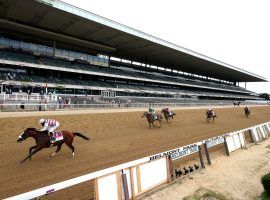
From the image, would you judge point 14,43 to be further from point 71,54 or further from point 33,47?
point 71,54

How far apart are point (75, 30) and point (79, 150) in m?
28.3

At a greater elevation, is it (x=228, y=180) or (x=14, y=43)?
(x=14, y=43)

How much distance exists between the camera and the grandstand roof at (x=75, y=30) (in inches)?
1135

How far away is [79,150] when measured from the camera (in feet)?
34.6

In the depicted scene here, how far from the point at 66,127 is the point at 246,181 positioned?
10325 mm

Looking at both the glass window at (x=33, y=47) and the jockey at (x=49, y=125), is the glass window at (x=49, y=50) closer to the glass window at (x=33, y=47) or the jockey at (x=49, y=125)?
the glass window at (x=33, y=47)

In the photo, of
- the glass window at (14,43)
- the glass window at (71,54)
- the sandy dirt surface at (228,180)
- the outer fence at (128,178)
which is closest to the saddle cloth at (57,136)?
the outer fence at (128,178)

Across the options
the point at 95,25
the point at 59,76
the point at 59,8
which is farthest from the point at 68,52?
the point at 59,8

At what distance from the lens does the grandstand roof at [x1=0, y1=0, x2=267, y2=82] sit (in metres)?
28.8

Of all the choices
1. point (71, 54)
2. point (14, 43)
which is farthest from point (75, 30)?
point (14, 43)

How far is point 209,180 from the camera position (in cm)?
771

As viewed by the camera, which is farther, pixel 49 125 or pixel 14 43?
pixel 14 43

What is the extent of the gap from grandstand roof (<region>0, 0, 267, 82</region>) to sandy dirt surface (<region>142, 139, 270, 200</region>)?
24.8 metres

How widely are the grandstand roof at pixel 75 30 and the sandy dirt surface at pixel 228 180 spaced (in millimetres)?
24792
